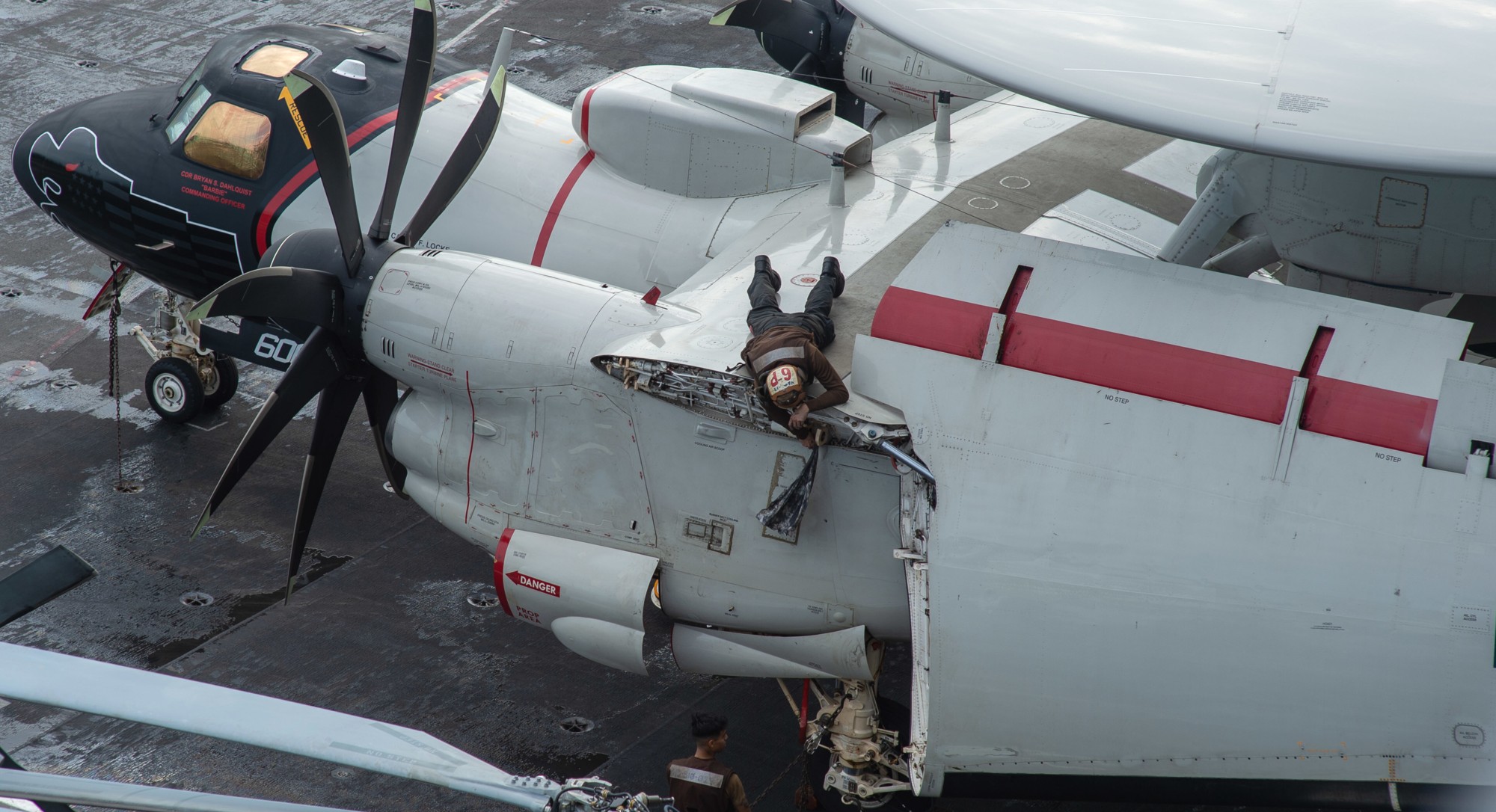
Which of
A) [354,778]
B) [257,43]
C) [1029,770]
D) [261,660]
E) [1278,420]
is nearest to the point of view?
[1278,420]

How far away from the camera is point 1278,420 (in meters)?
7.05

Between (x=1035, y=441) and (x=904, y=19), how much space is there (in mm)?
2556

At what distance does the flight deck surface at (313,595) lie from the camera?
375 inches

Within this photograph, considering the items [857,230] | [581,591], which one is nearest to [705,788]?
[581,591]

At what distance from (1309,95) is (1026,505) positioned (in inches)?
104

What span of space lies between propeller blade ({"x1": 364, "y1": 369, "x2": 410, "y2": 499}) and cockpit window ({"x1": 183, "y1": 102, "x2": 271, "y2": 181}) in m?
3.16

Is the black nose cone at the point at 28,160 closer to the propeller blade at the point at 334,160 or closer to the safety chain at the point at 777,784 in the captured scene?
the propeller blade at the point at 334,160

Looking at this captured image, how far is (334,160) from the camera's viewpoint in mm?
9516

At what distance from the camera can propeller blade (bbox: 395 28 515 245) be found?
10.2m

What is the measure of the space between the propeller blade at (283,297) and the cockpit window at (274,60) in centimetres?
346

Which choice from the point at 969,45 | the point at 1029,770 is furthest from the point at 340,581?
the point at 969,45

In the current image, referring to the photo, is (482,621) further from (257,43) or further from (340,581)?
(257,43)

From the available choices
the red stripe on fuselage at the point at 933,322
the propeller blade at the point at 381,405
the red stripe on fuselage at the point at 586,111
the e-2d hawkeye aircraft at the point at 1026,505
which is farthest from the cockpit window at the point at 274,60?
the red stripe on fuselage at the point at 933,322

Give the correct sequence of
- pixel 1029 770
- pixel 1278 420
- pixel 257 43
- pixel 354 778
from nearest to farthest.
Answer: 1. pixel 1278 420
2. pixel 1029 770
3. pixel 354 778
4. pixel 257 43
